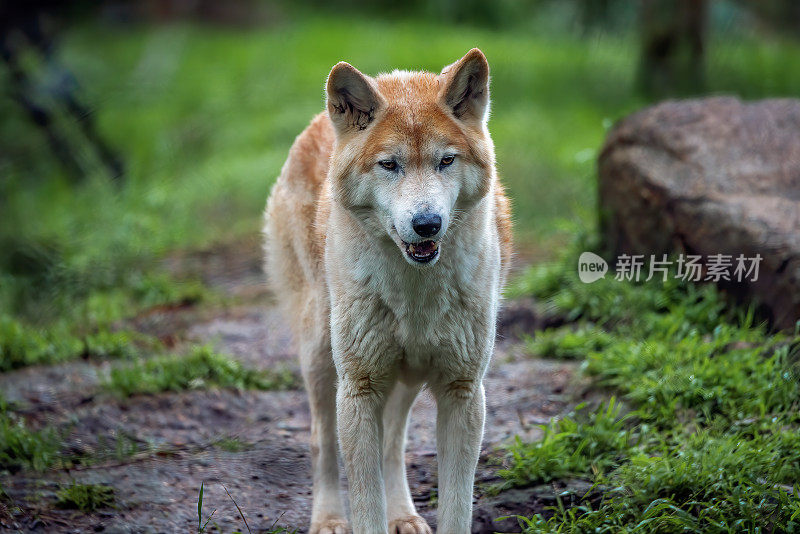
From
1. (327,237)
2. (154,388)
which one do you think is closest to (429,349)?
(327,237)

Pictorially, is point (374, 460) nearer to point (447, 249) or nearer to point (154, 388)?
point (447, 249)

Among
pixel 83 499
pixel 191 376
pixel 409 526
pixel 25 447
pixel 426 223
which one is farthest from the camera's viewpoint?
pixel 191 376

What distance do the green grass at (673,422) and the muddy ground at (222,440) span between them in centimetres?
23

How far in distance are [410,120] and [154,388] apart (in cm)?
297

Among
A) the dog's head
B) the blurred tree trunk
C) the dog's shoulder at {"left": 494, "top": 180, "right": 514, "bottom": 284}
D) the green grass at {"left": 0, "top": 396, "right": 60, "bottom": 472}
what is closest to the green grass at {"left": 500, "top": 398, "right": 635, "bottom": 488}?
the dog's shoulder at {"left": 494, "top": 180, "right": 514, "bottom": 284}

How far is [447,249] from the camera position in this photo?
3.59 meters

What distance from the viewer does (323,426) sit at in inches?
167

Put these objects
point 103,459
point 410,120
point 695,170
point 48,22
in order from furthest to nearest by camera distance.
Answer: point 48,22 → point 695,170 → point 103,459 → point 410,120

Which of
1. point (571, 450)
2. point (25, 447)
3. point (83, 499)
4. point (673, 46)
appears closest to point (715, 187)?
point (571, 450)

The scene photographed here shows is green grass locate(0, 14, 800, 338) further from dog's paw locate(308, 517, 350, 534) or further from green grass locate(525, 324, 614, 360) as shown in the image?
dog's paw locate(308, 517, 350, 534)

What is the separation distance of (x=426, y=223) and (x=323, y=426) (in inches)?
57.4

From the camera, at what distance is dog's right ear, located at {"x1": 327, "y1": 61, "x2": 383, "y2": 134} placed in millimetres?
3512

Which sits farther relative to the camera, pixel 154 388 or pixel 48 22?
pixel 48 22

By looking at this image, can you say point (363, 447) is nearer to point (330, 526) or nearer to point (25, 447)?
point (330, 526)
